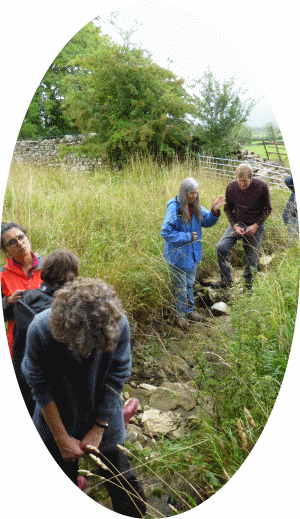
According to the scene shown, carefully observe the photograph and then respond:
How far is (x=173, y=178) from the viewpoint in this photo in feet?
5.55

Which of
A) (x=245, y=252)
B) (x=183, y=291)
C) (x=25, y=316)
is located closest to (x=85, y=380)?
(x=25, y=316)

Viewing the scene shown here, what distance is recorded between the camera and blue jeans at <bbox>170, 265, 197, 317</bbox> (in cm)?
186

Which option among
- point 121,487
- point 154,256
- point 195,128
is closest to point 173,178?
point 195,128

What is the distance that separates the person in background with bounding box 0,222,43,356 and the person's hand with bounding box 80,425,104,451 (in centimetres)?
46

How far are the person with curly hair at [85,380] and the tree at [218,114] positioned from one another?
0.88m

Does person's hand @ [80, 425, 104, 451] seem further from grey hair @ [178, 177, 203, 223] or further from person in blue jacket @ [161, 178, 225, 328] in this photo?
grey hair @ [178, 177, 203, 223]

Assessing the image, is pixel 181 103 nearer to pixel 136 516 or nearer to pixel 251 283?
pixel 251 283

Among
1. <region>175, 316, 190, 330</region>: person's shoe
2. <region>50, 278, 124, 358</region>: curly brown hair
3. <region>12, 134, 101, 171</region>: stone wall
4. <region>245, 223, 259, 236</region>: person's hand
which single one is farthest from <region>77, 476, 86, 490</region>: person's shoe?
<region>245, 223, 259, 236</region>: person's hand

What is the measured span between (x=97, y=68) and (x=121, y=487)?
5.31ft

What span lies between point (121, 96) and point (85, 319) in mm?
942

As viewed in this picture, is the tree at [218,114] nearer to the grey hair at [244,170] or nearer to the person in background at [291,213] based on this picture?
the grey hair at [244,170]

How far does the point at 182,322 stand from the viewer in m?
1.81

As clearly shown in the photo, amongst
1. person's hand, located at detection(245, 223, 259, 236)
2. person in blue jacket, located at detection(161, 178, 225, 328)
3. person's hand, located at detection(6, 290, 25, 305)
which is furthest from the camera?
person's hand, located at detection(245, 223, 259, 236)

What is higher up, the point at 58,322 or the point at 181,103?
the point at 181,103
